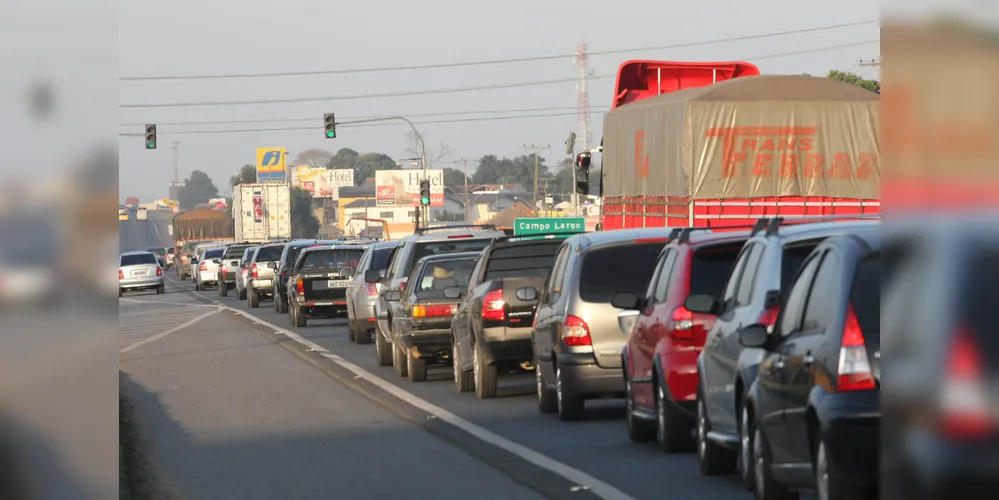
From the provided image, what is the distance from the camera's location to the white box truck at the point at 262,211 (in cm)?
9194

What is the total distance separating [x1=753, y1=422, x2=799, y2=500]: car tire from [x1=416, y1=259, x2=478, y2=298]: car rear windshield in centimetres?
1206

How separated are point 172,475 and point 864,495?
681 centimetres

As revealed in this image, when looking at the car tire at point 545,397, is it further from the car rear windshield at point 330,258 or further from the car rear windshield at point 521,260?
the car rear windshield at point 330,258

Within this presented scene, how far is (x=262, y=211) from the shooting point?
93.6 meters

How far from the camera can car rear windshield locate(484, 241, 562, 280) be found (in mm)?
18453

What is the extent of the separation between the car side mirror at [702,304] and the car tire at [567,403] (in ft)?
13.3

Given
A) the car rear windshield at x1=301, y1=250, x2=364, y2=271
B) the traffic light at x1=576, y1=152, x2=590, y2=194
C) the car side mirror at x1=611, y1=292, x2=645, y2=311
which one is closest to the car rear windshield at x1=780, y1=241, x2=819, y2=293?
the car side mirror at x1=611, y1=292, x2=645, y2=311

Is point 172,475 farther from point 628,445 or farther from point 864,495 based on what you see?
point 864,495

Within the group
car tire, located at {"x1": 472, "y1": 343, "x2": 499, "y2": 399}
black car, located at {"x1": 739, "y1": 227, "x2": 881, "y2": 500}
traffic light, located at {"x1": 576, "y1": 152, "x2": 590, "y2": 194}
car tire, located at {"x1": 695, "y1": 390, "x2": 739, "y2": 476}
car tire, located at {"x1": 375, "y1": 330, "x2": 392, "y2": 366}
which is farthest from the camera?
traffic light, located at {"x1": 576, "y1": 152, "x2": 590, "y2": 194}

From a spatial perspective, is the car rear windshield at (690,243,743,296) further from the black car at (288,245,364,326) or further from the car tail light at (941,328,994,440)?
the black car at (288,245,364,326)

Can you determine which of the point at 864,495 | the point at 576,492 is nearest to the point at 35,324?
the point at 864,495

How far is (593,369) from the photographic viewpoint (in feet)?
46.8

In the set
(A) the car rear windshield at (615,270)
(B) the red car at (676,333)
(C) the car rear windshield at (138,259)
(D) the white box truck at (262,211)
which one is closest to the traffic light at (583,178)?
(A) the car rear windshield at (615,270)

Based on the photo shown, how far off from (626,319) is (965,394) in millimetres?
11175
